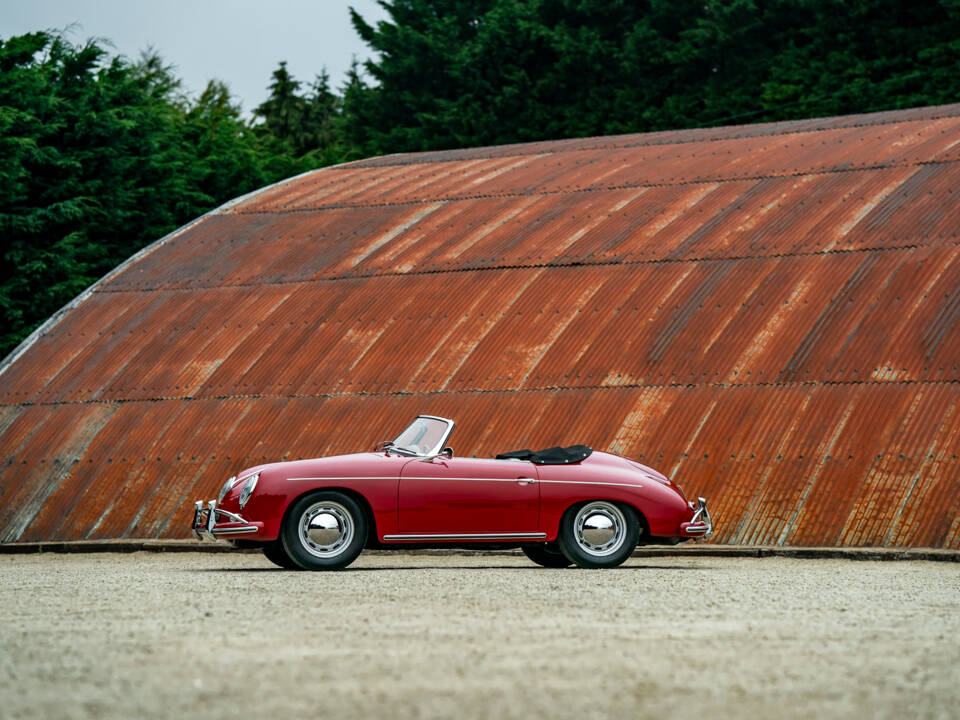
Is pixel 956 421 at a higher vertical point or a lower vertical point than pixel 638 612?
higher

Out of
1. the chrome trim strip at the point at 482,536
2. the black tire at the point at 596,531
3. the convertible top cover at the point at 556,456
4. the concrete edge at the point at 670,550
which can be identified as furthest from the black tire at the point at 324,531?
the concrete edge at the point at 670,550

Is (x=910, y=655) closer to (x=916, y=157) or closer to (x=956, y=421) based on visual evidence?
(x=956, y=421)

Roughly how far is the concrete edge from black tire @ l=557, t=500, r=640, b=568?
1930mm

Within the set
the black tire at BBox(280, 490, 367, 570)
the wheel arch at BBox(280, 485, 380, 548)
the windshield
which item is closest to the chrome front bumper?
the windshield

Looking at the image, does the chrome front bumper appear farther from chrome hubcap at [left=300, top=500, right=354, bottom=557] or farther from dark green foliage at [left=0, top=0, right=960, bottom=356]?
dark green foliage at [left=0, top=0, right=960, bottom=356]

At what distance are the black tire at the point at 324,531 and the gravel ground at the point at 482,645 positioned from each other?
342 mm

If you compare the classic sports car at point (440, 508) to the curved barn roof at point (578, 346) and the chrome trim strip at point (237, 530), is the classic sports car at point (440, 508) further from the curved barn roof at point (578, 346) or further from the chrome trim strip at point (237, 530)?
the curved barn roof at point (578, 346)

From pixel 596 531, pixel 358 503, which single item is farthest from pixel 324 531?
pixel 596 531

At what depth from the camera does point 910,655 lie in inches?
263

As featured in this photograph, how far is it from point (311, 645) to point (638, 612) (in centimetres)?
242

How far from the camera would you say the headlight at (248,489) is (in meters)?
11.7

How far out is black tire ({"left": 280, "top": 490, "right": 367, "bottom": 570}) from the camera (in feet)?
38.5

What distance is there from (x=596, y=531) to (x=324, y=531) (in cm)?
237

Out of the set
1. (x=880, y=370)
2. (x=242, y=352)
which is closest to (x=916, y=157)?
(x=880, y=370)
